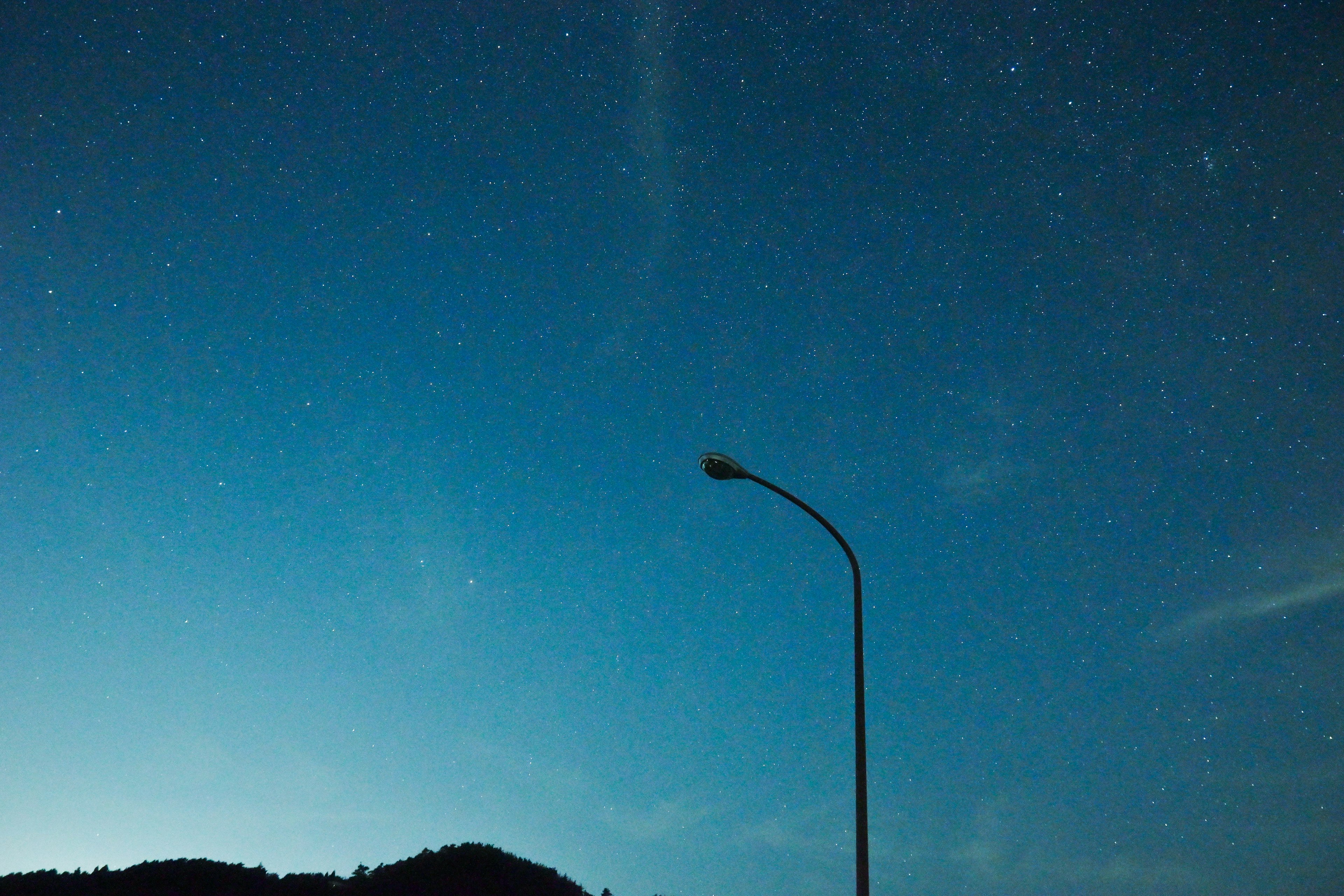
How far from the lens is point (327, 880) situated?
85.8 ft

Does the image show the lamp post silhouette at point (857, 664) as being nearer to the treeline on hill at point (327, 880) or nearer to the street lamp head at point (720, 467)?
the street lamp head at point (720, 467)

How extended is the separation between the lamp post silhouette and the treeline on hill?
20.3 metres

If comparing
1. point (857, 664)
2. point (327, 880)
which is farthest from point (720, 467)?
point (327, 880)

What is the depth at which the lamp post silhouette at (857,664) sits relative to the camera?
726 cm

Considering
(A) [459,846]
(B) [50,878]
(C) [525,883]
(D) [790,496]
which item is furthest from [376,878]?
(D) [790,496]

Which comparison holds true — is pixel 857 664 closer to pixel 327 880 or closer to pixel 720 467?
pixel 720 467

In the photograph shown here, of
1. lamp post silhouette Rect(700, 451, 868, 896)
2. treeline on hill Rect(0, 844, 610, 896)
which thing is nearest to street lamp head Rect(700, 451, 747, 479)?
lamp post silhouette Rect(700, 451, 868, 896)

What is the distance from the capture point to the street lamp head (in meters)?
8.96

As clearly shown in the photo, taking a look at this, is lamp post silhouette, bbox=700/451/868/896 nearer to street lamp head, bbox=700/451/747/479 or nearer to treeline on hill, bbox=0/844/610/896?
street lamp head, bbox=700/451/747/479

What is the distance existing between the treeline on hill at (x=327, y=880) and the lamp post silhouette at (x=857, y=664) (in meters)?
20.3

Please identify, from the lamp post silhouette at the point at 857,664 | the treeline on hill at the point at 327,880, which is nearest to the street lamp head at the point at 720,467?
the lamp post silhouette at the point at 857,664

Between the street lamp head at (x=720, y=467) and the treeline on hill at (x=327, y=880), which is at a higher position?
the street lamp head at (x=720, y=467)

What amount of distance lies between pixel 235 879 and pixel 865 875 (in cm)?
2460

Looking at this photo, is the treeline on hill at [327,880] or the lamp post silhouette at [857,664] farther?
the treeline on hill at [327,880]
